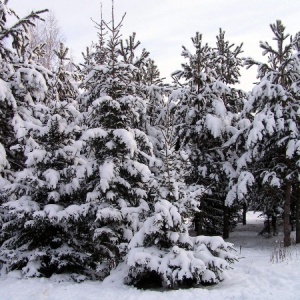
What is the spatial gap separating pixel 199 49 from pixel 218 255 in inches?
460

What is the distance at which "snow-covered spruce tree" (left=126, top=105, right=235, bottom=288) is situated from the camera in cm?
814

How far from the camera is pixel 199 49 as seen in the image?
1753 cm

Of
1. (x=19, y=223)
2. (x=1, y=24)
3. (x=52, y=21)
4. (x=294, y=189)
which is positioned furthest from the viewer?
(x=52, y=21)

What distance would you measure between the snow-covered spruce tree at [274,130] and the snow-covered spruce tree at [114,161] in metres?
5.19

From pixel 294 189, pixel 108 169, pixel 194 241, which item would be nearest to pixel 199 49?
pixel 294 189

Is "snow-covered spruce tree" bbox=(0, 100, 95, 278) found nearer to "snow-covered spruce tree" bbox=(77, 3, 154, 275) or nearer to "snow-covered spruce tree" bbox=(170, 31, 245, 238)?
"snow-covered spruce tree" bbox=(77, 3, 154, 275)

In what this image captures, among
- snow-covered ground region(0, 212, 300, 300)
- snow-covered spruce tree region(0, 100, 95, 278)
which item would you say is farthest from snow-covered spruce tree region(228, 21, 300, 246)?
snow-covered spruce tree region(0, 100, 95, 278)

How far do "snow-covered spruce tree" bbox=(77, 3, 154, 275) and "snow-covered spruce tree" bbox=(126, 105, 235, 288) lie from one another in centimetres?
86

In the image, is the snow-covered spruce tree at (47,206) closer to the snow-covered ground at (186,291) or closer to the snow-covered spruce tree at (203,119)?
the snow-covered ground at (186,291)

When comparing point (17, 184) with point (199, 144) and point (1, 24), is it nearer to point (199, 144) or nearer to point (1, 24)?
point (1, 24)

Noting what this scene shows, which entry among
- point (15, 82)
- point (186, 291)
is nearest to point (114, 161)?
point (186, 291)

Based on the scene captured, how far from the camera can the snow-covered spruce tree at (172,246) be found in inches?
320

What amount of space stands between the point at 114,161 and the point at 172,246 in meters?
3.29

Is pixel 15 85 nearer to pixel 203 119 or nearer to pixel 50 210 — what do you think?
pixel 50 210
